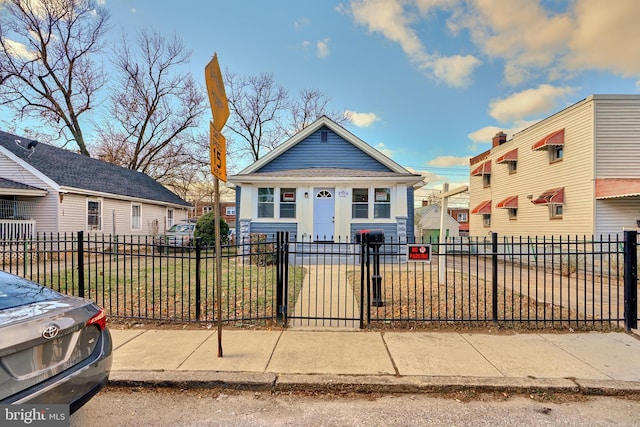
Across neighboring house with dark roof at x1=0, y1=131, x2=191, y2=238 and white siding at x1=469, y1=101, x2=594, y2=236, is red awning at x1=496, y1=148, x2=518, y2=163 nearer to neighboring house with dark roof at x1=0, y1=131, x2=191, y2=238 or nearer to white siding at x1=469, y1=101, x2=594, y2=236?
white siding at x1=469, y1=101, x2=594, y2=236

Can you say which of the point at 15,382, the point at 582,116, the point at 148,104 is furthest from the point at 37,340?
the point at 148,104

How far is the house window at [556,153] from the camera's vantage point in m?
13.6

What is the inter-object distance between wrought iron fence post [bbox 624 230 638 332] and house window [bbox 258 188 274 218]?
10.5m

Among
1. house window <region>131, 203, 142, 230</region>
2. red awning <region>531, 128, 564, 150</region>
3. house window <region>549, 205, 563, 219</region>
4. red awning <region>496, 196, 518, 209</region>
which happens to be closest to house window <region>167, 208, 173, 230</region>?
house window <region>131, 203, 142, 230</region>

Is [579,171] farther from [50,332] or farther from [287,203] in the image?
[50,332]

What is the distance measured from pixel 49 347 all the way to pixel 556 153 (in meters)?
17.6

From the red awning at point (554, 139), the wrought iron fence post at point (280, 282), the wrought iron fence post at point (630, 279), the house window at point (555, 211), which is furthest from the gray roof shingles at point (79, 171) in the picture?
the house window at point (555, 211)

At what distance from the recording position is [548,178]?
14305 millimetres

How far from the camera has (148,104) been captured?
29.2 metres

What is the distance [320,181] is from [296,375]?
9375 mm

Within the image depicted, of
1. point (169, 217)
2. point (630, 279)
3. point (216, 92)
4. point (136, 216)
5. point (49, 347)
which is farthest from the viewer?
point (169, 217)

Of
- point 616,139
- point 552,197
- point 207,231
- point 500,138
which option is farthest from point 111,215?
point 500,138

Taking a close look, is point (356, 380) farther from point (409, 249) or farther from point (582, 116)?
point (582, 116)

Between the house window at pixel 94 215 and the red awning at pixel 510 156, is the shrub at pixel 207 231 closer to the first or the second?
the house window at pixel 94 215
